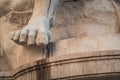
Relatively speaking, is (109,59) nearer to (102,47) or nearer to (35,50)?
(102,47)

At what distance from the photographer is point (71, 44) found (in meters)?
2.65

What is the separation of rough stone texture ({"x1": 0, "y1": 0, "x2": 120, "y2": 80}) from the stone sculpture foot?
0.05 metres

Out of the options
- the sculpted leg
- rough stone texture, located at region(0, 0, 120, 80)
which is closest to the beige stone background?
rough stone texture, located at region(0, 0, 120, 80)

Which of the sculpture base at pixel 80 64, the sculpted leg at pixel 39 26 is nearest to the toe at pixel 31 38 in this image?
the sculpted leg at pixel 39 26

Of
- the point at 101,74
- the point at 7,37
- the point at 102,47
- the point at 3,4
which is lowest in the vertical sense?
the point at 101,74

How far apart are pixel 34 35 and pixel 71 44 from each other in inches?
8.3

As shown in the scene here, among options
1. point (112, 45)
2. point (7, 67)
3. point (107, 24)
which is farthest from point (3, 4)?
point (112, 45)

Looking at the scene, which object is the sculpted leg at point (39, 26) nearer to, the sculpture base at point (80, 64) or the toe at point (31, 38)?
the toe at point (31, 38)

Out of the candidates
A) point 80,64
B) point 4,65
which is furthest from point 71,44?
point 4,65

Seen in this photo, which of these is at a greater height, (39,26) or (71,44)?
(39,26)

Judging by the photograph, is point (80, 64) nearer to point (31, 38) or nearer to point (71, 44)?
point (71, 44)

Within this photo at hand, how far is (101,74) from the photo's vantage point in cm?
246

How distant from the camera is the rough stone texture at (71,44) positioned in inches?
97.1

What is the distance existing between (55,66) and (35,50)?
0.73 ft
